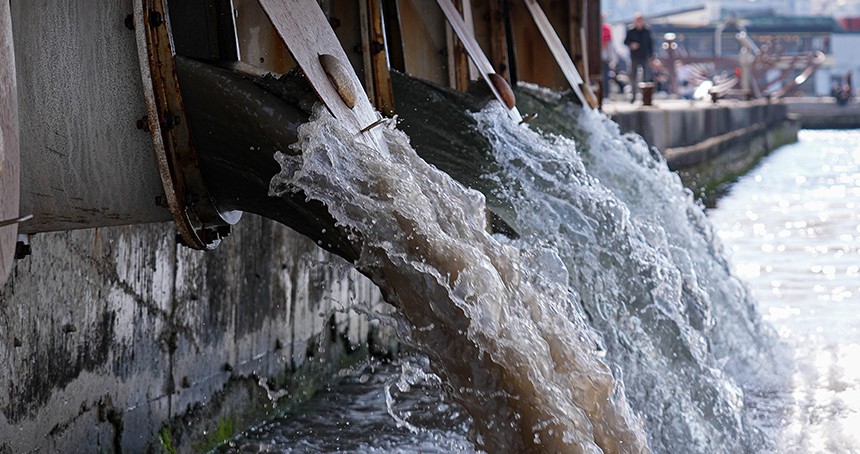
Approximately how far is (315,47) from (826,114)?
4328cm

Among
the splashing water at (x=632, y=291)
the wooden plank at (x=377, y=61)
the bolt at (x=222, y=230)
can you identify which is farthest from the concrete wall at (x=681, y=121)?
the bolt at (x=222, y=230)

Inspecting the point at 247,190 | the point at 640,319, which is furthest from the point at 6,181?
the point at 640,319

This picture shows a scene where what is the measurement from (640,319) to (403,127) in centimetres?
132

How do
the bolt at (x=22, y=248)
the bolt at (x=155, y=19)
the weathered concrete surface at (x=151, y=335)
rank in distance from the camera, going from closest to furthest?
the bolt at (x=155, y=19)
the bolt at (x=22, y=248)
the weathered concrete surface at (x=151, y=335)

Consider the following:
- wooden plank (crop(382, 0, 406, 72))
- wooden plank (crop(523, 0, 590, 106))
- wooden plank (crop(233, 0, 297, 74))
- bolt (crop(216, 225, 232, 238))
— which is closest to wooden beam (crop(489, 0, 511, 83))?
wooden plank (crop(523, 0, 590, 106))

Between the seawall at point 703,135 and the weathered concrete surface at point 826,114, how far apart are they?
12119 mm

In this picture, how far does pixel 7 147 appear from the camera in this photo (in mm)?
3037

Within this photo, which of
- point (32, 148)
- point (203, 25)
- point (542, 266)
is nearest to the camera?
point (32, 148)

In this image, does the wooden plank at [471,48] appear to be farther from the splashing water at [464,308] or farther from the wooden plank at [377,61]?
the splashing water at [464,308]

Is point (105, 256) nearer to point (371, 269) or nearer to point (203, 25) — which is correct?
point (203, 25)

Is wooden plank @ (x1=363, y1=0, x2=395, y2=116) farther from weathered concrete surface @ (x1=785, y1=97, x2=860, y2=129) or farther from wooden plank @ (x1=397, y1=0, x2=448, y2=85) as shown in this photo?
weathered concrete surface @ (x1=785, y1=97, x2=860, y2=129)

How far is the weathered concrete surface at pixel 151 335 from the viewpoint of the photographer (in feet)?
13.2

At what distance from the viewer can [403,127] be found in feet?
16.3

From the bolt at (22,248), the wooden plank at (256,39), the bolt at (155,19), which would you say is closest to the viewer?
the bolt at (155,19)
